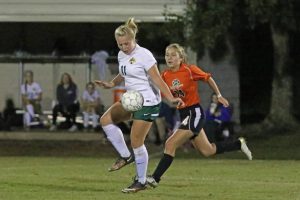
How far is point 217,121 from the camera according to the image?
27.6 meters

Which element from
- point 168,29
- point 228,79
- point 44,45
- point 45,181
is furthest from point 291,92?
point 45,181

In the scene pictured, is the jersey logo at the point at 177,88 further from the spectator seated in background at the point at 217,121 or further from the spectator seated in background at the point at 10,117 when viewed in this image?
the spectator seated in background at the point at 10,117

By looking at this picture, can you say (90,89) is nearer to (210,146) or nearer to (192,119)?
(210,146)

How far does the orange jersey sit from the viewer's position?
48.4 feet

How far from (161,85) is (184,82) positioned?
93 centimetres

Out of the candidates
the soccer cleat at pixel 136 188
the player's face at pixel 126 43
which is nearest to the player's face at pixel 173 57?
the player's face at pixel 126 43

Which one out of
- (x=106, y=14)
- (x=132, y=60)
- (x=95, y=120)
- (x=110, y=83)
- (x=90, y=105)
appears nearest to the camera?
(x=132, y=60)

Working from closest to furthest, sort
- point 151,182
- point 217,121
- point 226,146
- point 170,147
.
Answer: point 151,182 < point 170,147 < point 226,146 < point 217,121

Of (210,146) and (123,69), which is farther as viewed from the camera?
(210,146)

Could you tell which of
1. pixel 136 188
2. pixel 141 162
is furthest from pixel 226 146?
pixel 136 188

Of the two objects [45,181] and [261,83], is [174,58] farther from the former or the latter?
[261,83]

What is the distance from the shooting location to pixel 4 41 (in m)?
33.5

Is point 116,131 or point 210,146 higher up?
point 116,131

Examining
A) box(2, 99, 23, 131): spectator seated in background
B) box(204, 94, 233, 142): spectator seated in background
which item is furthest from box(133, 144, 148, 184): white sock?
box(2, 99, 23, 131): spectator seated in background
